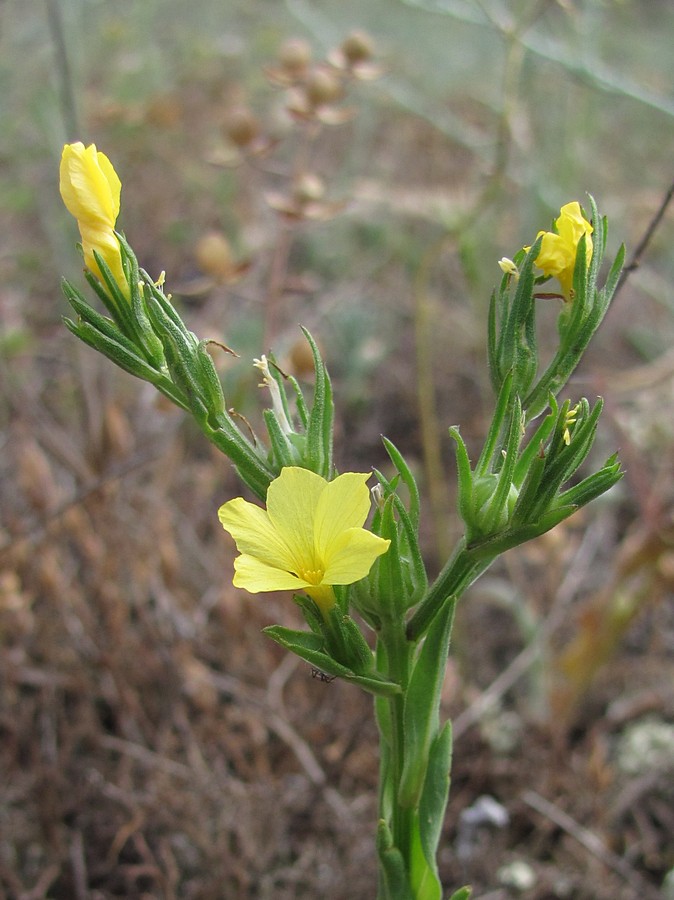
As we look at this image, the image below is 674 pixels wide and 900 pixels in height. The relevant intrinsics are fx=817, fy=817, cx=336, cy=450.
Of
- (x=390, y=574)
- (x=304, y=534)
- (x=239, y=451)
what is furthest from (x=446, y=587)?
(x=239, y=451)

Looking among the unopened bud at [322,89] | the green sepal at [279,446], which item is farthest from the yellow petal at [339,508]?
the unopened bud at [322,89]

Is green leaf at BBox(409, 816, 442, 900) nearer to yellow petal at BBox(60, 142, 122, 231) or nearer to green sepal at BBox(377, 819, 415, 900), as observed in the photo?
green sepal at BBox(377, 819, 415, 900)

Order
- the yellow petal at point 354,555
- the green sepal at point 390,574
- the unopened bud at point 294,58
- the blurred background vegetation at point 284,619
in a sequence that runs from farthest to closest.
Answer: the unopened bud at point 294,58 < the blurred background vegetation at point 284,619 < the green sepal at point 390,574 < the yellow petal at point 354,555

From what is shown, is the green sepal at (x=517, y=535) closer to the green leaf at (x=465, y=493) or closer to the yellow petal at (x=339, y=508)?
the green leaf at (x=465, y=493)

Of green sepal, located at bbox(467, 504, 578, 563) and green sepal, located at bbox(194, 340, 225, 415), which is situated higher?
green sepal, located at bbox(194, 340, 225, 415)

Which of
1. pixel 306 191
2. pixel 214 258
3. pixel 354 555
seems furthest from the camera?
pixel 306 191

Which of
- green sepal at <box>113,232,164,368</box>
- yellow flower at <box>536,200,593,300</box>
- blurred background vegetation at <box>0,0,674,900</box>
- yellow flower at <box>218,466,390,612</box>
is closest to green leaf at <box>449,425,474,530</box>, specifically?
yellow flower at <box>218,466,390,612</box>

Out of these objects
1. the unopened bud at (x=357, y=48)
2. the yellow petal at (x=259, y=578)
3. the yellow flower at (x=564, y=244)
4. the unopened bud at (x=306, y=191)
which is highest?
the unopened bud at (x=357, y=48)

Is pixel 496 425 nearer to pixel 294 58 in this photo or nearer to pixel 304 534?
pixel 304 534
